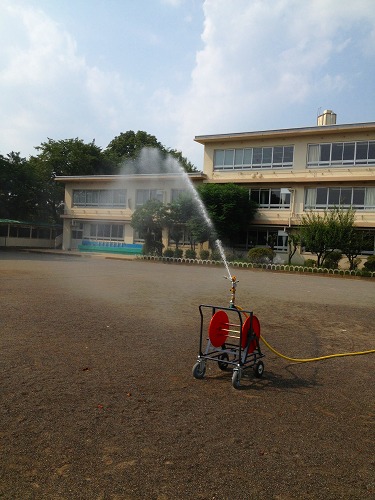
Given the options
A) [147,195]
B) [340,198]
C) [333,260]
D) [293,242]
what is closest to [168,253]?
[147,195]

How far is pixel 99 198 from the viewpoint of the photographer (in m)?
43.5

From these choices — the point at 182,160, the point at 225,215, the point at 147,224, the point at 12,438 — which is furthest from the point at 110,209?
the point at 12,438

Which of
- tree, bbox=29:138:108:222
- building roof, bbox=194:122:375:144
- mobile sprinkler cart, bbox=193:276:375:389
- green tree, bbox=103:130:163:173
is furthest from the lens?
green tree, bbox=103:130:163:173

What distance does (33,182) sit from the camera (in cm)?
4841

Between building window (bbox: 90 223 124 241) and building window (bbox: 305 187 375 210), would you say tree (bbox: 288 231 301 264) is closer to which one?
building window (bbox: 305 187 375 210)

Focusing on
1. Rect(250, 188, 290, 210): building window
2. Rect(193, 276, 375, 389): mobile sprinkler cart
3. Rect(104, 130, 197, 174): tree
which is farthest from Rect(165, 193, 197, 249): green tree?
Rect(193, 276, 375, 389): mobile sprinkler cart

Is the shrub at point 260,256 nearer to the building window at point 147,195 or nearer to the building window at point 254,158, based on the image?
the building window at point 254,158

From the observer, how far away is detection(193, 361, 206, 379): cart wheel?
19.8ft

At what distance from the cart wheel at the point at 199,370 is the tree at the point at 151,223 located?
28.8 m

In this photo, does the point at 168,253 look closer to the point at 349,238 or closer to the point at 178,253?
the point at 178,253

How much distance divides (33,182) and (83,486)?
48243mm

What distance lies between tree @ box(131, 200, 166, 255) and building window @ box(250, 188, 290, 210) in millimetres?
7280

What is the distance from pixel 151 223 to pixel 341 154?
14455 mm

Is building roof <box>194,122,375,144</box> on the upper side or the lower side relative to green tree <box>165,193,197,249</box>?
upper
